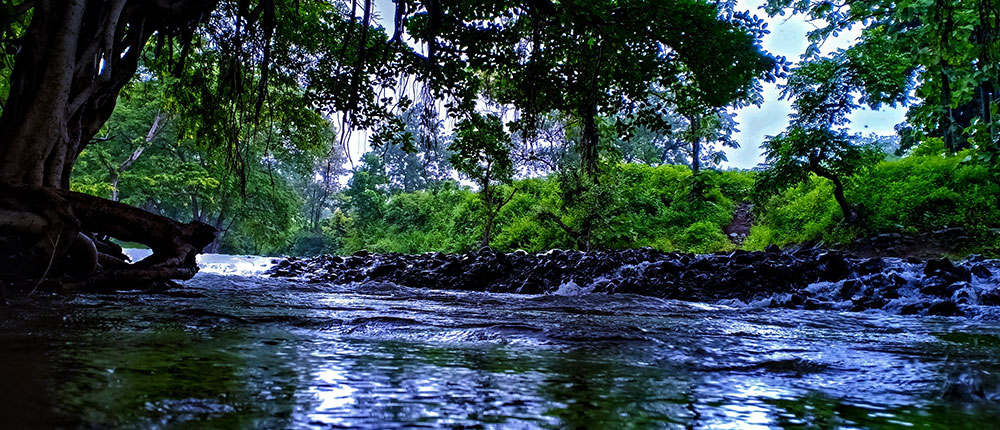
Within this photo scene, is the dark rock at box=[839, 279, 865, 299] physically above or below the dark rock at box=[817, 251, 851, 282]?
below

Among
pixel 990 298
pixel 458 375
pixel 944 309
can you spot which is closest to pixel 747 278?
pixel 944 309

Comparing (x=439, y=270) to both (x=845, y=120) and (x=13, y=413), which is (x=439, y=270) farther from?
(x=845, y=120)

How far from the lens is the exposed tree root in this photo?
3.34 meters

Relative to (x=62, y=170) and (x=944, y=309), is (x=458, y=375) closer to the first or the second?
(x=62, y=170)

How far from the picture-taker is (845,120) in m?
11.8

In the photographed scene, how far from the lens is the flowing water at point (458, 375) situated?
36.4 inches

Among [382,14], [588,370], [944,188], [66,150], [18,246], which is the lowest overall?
[588,370]

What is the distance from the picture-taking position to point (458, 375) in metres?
1.36

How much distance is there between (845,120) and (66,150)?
547 inches

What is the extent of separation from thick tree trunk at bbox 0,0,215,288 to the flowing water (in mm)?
1054

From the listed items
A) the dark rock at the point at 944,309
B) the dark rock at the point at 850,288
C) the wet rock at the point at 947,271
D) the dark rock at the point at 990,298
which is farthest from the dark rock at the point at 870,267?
the dark rock at the point at 944,309

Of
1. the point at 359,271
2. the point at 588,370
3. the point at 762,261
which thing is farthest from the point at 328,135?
the point at 588,370

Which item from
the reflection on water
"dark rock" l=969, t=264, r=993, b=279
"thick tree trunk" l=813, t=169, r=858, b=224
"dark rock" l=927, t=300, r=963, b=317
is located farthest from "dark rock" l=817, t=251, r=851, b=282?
"thick tree trunk" l=813, t=169, r=858, b=224

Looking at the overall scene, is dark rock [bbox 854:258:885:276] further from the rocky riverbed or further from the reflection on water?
the reflection on water
